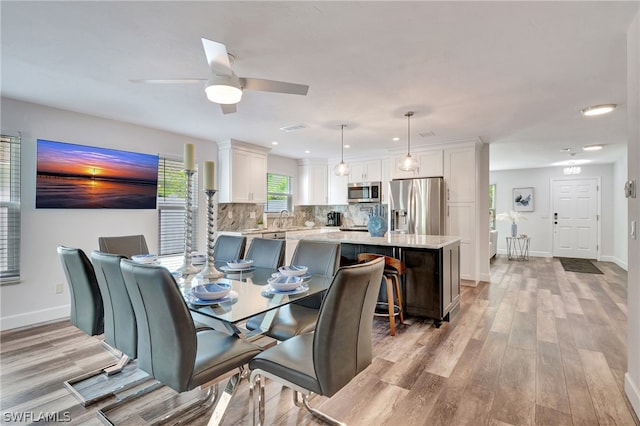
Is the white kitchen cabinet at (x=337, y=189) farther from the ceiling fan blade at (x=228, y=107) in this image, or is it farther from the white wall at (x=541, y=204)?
the white wall at (x=541, y=204)

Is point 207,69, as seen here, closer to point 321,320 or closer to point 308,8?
point 308,8

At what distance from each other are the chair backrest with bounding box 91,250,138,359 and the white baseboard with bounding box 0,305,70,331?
2.33 m

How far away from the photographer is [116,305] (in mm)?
1803

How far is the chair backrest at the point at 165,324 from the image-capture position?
1.35 meters

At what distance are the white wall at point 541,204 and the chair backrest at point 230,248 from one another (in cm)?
819

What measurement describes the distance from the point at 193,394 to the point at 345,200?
4919 mm

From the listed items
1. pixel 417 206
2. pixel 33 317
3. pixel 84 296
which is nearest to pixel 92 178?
pixel 33 317

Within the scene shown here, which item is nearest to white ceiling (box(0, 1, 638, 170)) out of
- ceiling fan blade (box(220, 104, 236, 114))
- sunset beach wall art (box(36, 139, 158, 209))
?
ceiling fan blade (box(220, 104, 236, 114))

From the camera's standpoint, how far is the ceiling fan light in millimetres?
1951

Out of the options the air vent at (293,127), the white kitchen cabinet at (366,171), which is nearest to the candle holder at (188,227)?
the air vent at (293,127)

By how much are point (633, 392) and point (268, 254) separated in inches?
105

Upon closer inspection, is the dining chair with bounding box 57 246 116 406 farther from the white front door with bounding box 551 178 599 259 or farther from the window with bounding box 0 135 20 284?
the white front door with bounding box 551 178 599 259

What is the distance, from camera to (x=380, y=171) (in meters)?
6.17

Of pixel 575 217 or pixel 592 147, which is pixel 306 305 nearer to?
pixel 592 147
